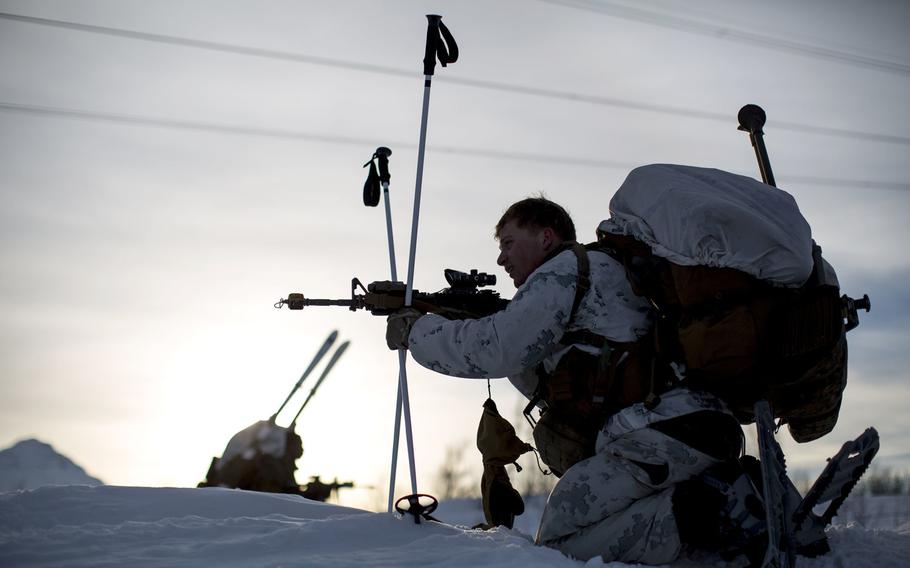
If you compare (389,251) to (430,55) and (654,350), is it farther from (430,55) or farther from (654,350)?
(654,350)

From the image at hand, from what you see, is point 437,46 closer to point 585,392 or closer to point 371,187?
point 371,187

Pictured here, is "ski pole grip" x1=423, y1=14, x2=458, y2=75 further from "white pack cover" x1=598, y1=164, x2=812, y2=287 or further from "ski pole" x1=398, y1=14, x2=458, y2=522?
"white pack cover" x1=598, y1=164, x2=812, y2=287

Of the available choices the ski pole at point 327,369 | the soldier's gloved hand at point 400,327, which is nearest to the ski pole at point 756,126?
the soldier's gloved hand at point 400,327

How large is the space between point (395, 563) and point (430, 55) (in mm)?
3075

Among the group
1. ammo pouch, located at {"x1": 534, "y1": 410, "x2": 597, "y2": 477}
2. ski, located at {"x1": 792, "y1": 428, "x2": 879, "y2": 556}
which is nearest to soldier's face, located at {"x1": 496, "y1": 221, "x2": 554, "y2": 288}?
ammo pouch, located at {"x1": 534, "y1": 410, "x2": 597, "y2": 477}

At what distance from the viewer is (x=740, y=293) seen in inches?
160

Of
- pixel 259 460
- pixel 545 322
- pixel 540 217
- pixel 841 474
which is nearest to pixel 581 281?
pixel 545 322

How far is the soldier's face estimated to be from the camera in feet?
16.3

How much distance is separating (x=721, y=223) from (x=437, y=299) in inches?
76.5

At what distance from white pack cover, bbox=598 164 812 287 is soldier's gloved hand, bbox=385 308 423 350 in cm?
130

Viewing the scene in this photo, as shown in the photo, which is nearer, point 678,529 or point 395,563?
point 395,563

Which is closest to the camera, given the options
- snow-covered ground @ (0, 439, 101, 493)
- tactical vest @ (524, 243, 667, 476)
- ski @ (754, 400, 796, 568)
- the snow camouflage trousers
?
ski @ (754, 400, 796, 568)

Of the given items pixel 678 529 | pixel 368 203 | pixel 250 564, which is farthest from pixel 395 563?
pixel 368 203

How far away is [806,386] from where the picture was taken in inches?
165
